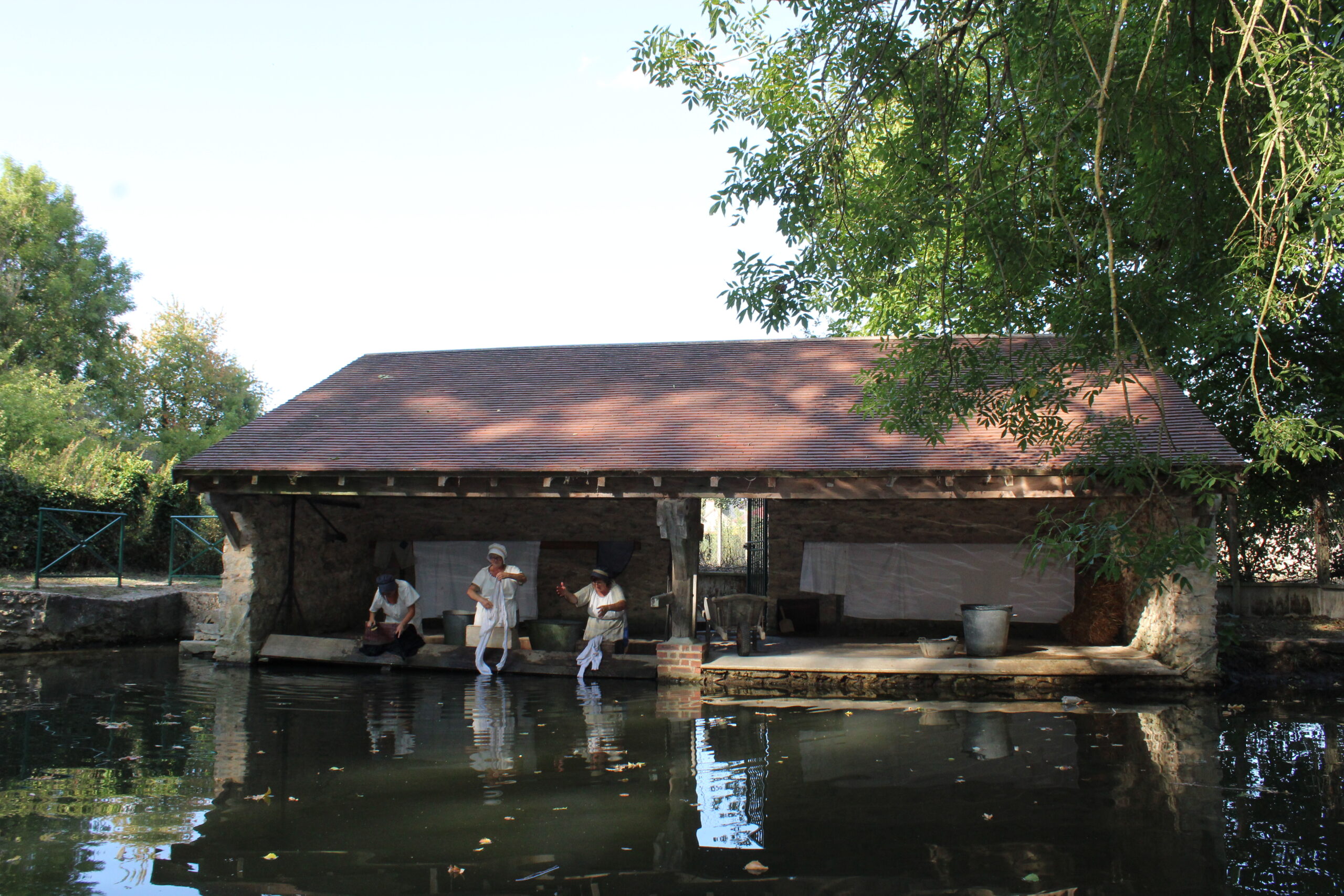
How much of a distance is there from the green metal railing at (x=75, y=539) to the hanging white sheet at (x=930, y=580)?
10.7 metres

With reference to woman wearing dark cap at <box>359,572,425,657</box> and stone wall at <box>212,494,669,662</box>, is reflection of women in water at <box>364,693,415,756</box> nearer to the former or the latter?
woman wearing dark cap at <box>359,572,425,657</box>

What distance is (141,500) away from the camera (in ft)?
60.6

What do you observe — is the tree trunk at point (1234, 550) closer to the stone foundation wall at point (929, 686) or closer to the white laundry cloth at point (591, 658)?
the stone foundation wall at point (929, 686)

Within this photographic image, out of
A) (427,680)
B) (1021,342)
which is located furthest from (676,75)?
(427,680)

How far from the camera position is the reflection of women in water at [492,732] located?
6457mm

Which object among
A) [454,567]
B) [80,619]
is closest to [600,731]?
[454,567]

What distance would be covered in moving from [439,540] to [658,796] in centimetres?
918

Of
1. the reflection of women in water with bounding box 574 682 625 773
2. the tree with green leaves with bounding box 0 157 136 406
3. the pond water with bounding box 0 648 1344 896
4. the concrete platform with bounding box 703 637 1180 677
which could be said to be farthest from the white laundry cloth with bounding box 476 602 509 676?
the tree with green leaves with bounding box 0 157 136 406

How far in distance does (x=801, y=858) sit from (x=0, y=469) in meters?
16.3

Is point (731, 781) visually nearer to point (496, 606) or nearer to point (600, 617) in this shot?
point (600, 617)

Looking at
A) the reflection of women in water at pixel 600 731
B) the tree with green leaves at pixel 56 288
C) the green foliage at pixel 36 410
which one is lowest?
the reflection of women in water at pixel 600 731

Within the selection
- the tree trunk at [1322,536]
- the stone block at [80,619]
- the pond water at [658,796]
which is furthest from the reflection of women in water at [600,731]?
the tree trunk at [1322,536]

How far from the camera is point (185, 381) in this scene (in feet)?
117

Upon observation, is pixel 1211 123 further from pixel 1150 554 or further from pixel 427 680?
pixel 427 680
